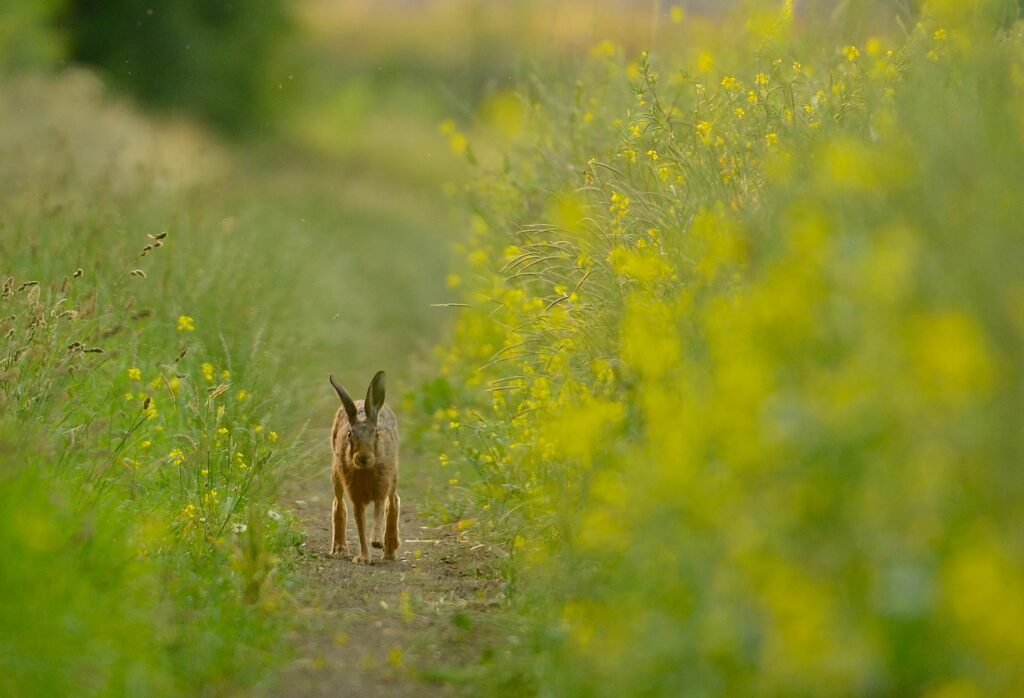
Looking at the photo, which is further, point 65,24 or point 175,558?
point 65,24

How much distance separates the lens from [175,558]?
19.2ft

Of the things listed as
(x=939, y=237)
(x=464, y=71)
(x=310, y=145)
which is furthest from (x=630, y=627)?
(x=310, y=145)

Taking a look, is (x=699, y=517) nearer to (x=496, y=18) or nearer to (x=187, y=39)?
(x=496, y=18)

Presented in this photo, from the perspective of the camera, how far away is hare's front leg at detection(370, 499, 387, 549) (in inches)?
304

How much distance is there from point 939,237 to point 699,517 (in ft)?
3.38

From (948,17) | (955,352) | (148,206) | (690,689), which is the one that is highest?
(148,206)

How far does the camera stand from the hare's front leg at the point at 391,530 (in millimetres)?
7566

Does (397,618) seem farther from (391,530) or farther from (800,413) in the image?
(800,413)

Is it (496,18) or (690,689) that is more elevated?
(496,18)

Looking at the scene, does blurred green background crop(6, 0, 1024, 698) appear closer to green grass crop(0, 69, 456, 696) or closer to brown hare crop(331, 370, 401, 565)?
green grass crop(0, 69, 456, 696)

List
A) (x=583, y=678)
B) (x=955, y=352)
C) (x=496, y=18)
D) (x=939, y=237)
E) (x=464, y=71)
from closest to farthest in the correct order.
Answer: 1. (x=955, y=352)
2. (x=939, y=237)
3. (x=583, y=678)
4. (x=496, y=18)
5. (x=464, y=71)

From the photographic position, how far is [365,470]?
A: 24.6 ft

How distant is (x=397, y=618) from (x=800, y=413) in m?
3.07

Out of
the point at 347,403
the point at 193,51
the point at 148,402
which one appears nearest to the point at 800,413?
the point at 148,402
